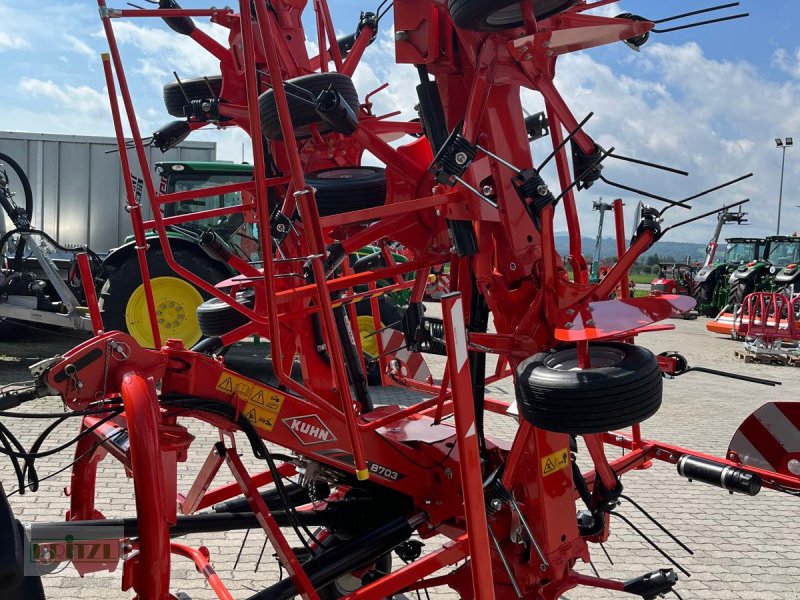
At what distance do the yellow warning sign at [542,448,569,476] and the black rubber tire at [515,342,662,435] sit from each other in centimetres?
49

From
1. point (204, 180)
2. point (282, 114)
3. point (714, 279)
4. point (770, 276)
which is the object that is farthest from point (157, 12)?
point (714, 279)

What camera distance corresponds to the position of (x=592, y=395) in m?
2.17

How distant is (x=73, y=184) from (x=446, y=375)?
1105 centimetres

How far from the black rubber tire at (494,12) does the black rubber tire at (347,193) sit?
0.84 meters

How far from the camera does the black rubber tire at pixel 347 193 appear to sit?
3.02m

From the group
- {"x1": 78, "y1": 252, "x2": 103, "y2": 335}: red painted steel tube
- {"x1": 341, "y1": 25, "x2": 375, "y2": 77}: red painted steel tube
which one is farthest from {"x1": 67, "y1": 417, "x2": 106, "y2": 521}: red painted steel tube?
{"x1": 341, "y1": 25, "x2": 375, "y2": 77}: red painted steel tube

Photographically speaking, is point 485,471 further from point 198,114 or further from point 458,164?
point 198,114

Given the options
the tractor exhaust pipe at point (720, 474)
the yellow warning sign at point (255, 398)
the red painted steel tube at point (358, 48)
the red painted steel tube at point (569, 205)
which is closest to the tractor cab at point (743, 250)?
the red painted steel tube at point (358, 48)

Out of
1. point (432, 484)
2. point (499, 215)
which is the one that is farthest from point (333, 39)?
point (432, 484)

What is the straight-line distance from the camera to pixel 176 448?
2322mm

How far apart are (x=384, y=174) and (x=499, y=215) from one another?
712 millimetres

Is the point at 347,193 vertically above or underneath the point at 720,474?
above

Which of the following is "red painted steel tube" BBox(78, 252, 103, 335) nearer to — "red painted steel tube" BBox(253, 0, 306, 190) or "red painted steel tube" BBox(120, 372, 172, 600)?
"red painted steel tube" BBox(120, 372, 172, 600)

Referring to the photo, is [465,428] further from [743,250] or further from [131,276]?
[743,250]
